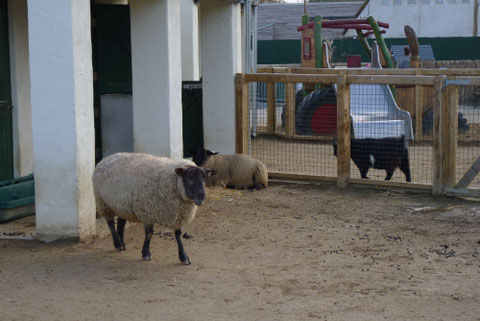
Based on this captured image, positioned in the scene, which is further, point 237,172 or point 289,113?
point 289,113

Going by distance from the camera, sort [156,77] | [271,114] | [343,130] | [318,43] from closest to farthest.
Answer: [156,77] < [343,130] < [271,114] < [318,43]

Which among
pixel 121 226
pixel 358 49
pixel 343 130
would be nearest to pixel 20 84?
pixel 121 226

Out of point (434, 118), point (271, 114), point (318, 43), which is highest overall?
point (318, 43)

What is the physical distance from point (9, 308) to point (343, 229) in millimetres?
3931

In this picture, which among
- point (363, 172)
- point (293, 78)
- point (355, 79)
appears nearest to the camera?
point (355, 79)

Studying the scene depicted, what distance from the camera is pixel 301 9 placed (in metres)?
37.7

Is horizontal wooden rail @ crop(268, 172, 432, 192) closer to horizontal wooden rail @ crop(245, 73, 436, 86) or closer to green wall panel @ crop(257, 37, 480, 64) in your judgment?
horizontal wooden rail @ crop(245, 73, 436, 86)

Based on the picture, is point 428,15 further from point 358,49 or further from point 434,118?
point 434,118

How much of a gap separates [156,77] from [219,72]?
2.45 m

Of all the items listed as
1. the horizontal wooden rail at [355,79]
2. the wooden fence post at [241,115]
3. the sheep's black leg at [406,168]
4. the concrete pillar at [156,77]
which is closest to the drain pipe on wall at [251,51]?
the wooden fence post at [241,115]

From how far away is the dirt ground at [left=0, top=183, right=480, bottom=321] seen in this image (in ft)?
18.0

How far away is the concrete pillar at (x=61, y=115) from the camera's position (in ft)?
24.0

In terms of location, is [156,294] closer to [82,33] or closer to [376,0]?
[82,33]

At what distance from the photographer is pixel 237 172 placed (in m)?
10.6
